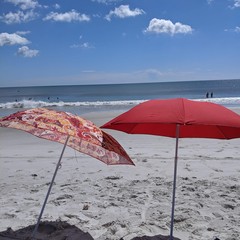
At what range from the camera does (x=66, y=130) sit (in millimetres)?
3035

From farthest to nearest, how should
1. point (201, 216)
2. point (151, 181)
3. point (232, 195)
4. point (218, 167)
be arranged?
point (218, 167), point (151, 181), point (232, 195), point (201, 216)

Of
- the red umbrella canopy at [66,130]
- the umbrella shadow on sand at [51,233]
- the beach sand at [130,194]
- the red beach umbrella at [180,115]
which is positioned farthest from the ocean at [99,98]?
the red beach umbrella at [180,115]

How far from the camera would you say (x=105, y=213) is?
175 inches

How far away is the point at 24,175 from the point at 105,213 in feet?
8.50

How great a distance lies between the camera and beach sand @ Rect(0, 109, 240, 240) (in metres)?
4.07

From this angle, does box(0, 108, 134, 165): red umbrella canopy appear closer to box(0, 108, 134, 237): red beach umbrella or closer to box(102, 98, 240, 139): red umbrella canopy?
box(0, 108, 134, 237): red beach umbrella

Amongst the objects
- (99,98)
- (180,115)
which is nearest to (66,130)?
(180,115)

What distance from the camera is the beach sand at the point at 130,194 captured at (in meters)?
4.07

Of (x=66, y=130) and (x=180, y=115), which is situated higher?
(x=180, y=115)

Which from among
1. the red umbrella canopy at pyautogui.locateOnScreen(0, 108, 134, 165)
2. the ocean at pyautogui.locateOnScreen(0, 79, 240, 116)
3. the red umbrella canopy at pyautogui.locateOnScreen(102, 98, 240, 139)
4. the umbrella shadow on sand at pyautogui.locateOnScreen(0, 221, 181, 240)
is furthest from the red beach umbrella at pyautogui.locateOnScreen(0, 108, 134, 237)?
the ocean at pyautogui.locateOnScreen(0, 79, 240, 116)

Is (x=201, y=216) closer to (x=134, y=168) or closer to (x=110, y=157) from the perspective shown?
(x=110, y=157)

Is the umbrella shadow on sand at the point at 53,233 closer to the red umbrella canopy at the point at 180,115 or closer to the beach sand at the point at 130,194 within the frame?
the beach sand at the point at 130,194

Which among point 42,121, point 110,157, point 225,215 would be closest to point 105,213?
point 110,157

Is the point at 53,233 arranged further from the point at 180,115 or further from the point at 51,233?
the point at 180,115
